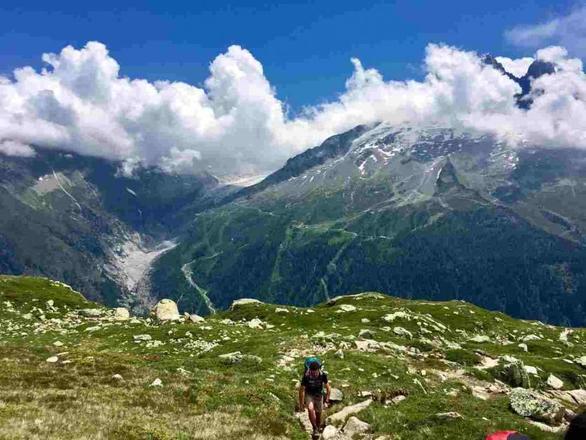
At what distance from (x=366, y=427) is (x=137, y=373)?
15195 millimetres

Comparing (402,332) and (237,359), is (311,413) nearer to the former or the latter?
(237,359)

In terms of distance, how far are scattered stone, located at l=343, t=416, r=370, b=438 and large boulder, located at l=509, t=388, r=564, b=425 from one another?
330 inches

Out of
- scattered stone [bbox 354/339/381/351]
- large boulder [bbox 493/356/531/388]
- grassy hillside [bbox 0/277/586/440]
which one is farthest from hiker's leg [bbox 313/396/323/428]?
large boulder [bbox 493/356/531/388]

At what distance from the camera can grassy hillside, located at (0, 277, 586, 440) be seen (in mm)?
22109

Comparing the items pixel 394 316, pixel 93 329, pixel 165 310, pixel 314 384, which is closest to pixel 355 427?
pixel 314 384

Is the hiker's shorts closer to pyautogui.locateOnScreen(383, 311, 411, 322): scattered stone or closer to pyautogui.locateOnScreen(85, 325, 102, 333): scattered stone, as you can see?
pyautogui.locateOnScreen(85, 325, 102, 333): scattered stone

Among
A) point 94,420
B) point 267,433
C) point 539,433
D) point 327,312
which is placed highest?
point 94,420

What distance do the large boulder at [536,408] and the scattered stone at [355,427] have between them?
27.5ft

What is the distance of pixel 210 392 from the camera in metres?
28.0

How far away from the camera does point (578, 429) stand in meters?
8.16

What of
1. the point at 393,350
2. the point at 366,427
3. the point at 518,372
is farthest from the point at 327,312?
the point at 366,427

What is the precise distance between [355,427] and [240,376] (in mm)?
12030

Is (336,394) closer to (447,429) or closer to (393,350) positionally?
(447,429)

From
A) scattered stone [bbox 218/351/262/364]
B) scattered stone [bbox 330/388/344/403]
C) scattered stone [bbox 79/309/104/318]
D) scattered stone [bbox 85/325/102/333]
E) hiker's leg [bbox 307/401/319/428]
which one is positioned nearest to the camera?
hiker's leg [bbox 307/401/319/428]
